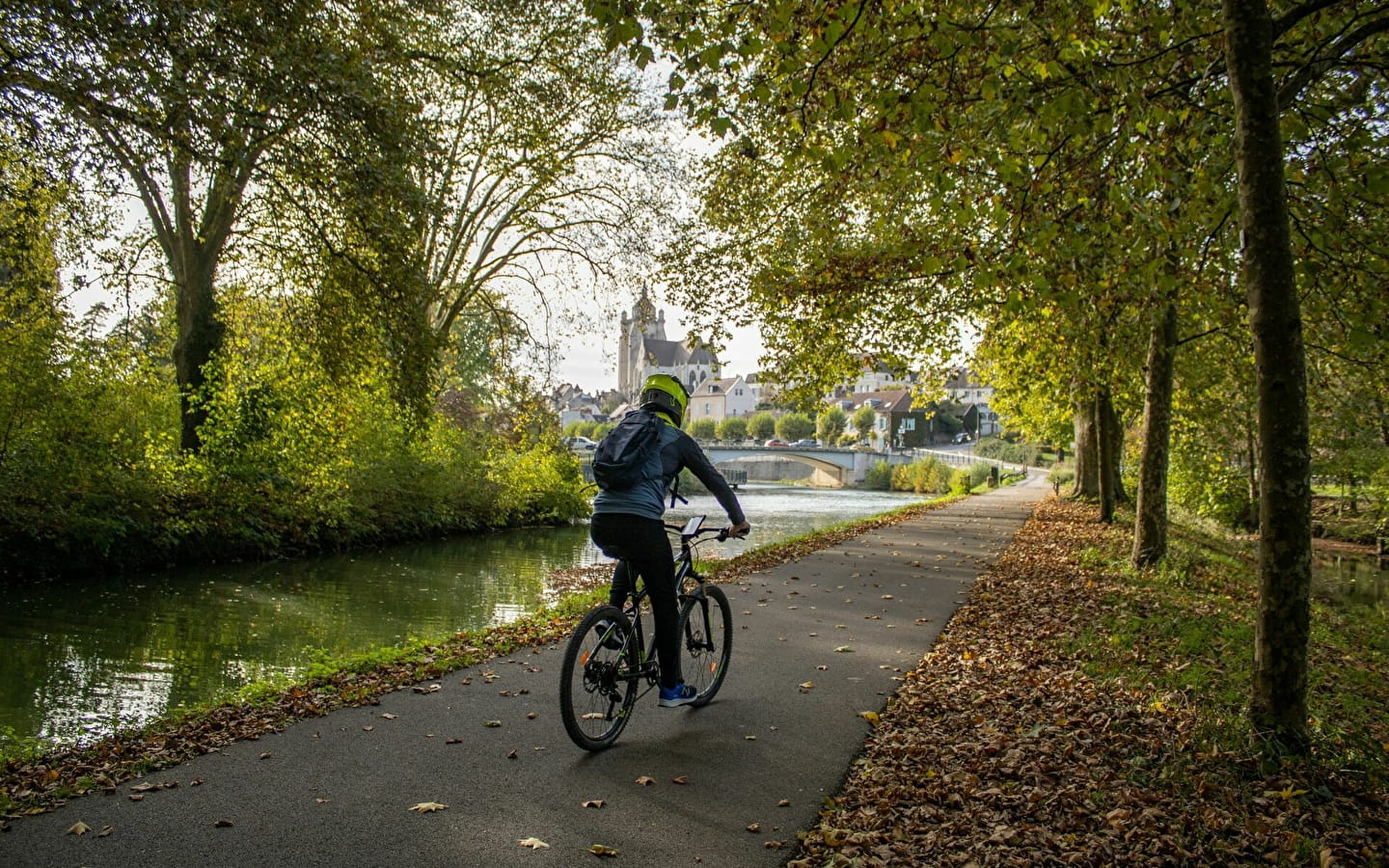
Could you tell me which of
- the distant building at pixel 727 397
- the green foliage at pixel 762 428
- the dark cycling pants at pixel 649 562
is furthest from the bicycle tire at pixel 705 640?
the distant building at pixel 727 397

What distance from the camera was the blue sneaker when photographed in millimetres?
4984

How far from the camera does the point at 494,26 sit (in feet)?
58.9

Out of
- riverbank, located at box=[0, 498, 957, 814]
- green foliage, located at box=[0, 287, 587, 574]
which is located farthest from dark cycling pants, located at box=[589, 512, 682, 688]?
green foliage, located at box=[0, 287, 587, 574]

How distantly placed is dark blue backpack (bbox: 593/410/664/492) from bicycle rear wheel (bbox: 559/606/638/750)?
673mm

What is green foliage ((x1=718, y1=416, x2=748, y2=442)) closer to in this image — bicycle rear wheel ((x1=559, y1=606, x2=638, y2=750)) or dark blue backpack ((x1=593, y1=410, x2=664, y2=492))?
bicycle rear wheel ((x1=559, y1=606, x2=638, y2=750))

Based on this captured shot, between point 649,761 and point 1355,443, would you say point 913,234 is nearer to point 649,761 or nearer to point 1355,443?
point 649,761

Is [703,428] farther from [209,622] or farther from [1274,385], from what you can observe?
[1274,385]

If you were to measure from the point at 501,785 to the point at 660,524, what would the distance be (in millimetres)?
1507

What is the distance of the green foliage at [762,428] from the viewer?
112 meters

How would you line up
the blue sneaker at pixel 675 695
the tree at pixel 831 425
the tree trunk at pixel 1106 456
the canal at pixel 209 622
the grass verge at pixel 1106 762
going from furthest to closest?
the tree at pixel 831 425, the tree trunk at pixel 1106 456, the canal at pixel 209 622, the blue sneaker at pixel 675 695, the grass verge at pixel 1106 762

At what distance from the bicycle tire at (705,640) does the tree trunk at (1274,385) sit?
3009mm

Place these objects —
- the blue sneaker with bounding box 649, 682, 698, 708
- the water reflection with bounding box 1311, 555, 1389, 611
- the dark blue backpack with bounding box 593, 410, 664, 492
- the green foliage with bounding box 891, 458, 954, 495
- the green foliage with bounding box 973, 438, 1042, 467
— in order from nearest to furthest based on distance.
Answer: the dark blue backpack with bounding box 593, 410, 664, 492, the blue sneaker with bounding box 649, 682, 698, 708, the water reflection with bounding box 1311, 555, 1389, 611, the green foliage with bounding box 891, 458, 954, 495, the green foliage with bounding box 973, 438, 1042, 467

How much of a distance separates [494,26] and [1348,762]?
60.4 feet

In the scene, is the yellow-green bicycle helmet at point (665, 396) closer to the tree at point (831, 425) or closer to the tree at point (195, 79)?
the tree at point (195, 79)
